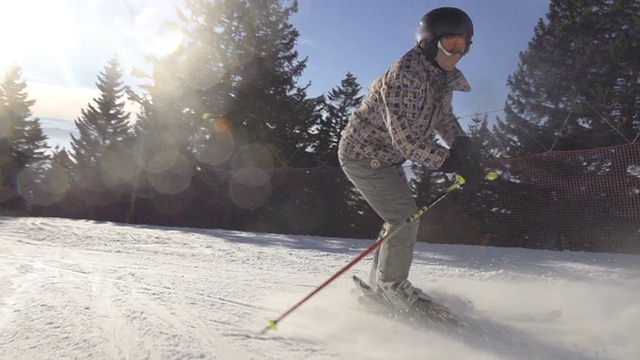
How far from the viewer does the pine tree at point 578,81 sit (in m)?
11.8

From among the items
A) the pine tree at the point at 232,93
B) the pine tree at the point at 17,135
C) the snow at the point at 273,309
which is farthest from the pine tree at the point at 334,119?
the pine tree at the point at 17,135

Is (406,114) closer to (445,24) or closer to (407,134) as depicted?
(407,134)

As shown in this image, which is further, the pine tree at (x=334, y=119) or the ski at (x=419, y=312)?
the pine tree at (x=334, y=119)

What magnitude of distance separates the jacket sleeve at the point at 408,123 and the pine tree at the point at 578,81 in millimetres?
10856

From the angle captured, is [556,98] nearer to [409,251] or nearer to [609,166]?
[609,166]

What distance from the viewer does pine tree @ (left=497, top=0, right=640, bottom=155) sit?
11.8 metres

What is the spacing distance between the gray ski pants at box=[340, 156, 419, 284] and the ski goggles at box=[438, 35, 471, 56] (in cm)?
78

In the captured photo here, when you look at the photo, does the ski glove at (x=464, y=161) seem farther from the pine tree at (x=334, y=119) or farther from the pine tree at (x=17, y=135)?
the pine tree at (x=17, y=135)

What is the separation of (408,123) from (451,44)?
56 centimetres

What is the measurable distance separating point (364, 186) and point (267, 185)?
30.5 feet

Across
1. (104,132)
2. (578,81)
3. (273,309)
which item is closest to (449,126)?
(273,309)

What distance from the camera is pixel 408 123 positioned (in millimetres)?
2244

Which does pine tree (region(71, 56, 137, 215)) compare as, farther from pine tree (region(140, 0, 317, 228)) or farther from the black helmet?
the black helmet

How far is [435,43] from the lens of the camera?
2.36 m
